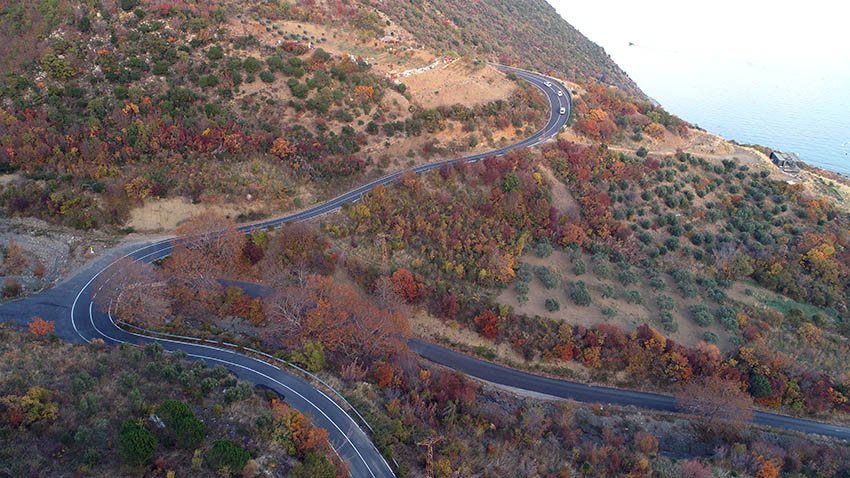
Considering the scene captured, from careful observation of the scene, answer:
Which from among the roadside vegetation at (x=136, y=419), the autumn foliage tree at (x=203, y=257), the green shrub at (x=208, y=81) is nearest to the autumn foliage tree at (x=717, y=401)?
the roadside vegetation at (x=136, y=419)

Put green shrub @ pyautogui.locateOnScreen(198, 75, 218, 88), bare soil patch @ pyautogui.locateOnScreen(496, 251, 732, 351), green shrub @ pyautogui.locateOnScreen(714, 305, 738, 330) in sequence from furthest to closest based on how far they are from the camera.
→ green shrub @ pyautogui.locateOnScreen(198, 75, 218, 88) < bare soil patch @ pyautogui.locateOnScreen(496, 251, 732, 351) < green shrub @ pyautogui.locateOnScreen(714, 305, 738, 330)

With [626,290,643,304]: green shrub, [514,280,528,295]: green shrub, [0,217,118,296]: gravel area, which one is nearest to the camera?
[0,217,118,296]: gravel area

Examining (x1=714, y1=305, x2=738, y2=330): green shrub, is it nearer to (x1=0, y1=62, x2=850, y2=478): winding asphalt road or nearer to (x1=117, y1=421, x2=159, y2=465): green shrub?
(x1=0, y1=62, x2=850, y2=478): winding asphalt road

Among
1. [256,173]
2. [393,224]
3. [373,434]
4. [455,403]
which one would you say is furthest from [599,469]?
[256,173]

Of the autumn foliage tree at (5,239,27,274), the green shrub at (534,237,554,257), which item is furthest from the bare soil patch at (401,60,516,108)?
the autumn foliage tree at (5,239,27,274)

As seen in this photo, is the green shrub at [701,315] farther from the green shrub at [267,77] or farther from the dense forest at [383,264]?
the green shrub at [267,77]

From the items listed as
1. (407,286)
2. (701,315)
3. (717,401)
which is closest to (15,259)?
(407,286)
